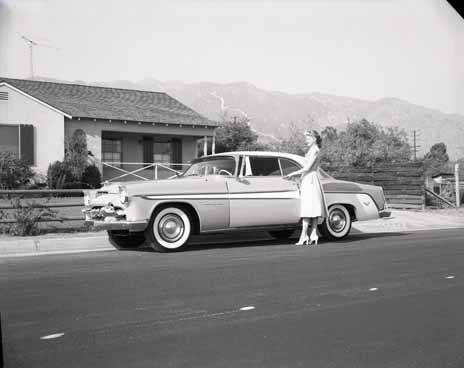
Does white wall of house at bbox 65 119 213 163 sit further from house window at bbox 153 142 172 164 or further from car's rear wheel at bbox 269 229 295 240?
car's rear wheel at bbox 269 229 295 240

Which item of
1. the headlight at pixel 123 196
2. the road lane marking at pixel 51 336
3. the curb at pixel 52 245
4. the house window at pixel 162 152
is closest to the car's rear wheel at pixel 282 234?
the curb at pixel 52 245

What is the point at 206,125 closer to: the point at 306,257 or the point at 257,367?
the point at 306,257

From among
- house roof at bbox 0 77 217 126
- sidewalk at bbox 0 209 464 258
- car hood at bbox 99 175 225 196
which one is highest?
house roof at bbox 0 77 217 126

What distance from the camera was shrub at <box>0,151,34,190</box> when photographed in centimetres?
2011

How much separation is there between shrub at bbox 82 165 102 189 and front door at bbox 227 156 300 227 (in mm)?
12648

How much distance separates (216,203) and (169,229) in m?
0.90

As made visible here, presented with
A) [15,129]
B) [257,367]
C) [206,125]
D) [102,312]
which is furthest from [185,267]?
[206,125]

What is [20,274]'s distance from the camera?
7.09 meters

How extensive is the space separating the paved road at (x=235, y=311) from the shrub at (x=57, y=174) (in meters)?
12.9

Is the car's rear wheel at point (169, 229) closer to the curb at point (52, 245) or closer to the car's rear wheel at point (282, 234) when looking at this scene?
the curb at point (52, 245)

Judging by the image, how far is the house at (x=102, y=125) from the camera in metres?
22.5

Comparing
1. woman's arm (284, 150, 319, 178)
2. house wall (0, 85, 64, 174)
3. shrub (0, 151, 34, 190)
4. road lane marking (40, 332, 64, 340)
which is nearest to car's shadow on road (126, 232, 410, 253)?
woman's arm (284, 150, 319, 178)

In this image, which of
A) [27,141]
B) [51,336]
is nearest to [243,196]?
[51,336]

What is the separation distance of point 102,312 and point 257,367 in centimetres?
185
